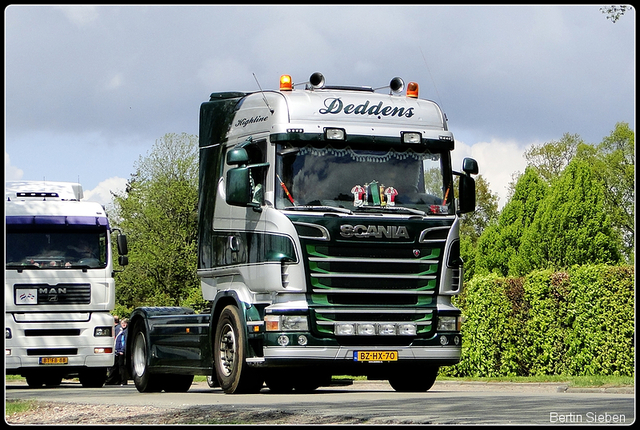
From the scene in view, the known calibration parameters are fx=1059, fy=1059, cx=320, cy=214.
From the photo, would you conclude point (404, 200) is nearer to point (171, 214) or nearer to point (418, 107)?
point (418, 107)

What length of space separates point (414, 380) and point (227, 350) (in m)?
2.90

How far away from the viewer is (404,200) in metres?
14.1

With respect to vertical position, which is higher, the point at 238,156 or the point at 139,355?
the point at 238,156

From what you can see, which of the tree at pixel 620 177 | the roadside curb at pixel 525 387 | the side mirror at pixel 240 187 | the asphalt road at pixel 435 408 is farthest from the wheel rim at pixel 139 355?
the tree at pixel 620 177

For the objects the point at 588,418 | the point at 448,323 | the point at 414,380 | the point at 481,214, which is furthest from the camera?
the point at 481,214

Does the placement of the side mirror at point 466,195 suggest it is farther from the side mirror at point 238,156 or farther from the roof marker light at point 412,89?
the side mirror at point 238,156

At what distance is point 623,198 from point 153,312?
168 feet

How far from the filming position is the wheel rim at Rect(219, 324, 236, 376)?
14.5m

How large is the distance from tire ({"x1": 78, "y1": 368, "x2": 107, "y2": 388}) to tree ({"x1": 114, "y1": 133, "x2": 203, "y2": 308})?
31683 millimetres

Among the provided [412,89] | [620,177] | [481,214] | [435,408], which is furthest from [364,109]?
[481,214]

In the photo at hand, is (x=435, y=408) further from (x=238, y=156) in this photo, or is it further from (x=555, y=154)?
(x=555, y=154)

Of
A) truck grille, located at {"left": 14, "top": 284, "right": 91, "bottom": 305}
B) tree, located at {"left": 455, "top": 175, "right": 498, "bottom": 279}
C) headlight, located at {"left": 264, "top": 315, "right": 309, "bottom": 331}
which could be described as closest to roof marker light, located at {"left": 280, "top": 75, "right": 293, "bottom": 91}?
headlight, located at {"left": 264, "top": 315, "right": 309, "bottom": 331}

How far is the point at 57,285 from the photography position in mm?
20781

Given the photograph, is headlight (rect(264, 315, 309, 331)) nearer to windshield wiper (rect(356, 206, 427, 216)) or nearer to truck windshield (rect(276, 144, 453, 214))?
truck windshield (rect(276, 144, 453, 214))
